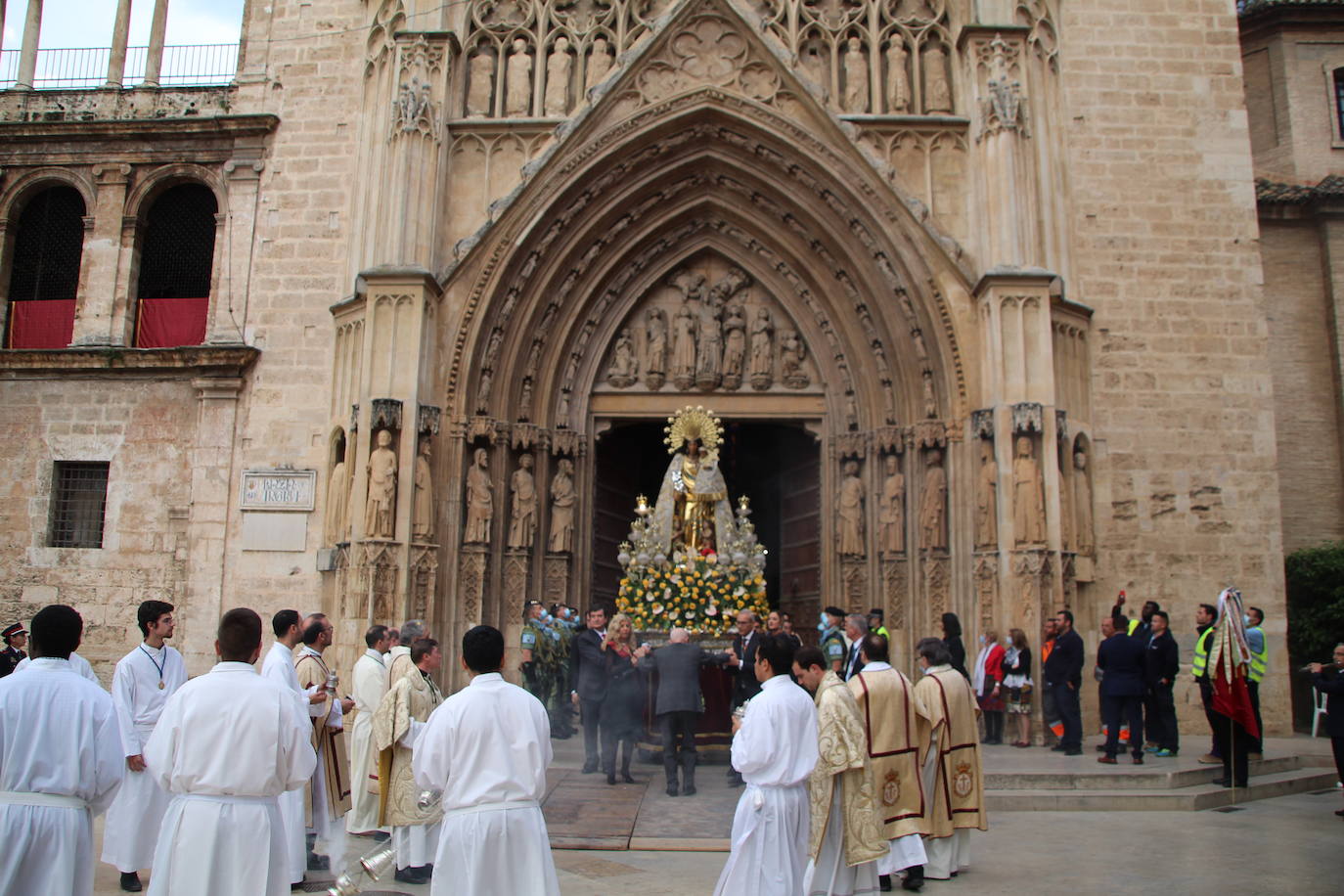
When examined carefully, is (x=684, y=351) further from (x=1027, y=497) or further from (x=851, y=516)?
(x=1027, y=497)

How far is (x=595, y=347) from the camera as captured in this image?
1742cm

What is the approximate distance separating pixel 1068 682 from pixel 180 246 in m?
14.9

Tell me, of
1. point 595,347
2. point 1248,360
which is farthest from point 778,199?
point 1248,360

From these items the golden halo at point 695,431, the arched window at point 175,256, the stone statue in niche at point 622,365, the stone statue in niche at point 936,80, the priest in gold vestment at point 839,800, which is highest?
the stone statue in niche at point 936,80

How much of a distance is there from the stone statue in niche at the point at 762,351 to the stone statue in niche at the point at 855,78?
3327 millimetres

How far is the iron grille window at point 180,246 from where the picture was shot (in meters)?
18.1

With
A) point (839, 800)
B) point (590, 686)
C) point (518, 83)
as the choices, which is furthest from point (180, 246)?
point (839, 800)

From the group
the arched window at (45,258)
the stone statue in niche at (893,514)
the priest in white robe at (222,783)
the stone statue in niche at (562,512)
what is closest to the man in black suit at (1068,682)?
the stone statue in niche at (893,514)

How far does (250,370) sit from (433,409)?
3.62 metres

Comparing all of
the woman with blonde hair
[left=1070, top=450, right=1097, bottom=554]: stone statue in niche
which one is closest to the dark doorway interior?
[left=1070, top=450, right=1097, bottom=554]: stone statue in niche

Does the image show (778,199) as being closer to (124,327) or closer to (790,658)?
(124,327)

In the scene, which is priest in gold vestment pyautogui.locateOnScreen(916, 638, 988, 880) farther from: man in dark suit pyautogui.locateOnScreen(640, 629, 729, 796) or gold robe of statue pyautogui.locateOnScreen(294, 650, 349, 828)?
gold robe of statue pyautogui.locateOnScreen(294, 650, 349, 828)

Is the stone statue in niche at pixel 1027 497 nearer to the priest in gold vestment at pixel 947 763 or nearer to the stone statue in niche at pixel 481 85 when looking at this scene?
the priest in gold vestment at pixel 947 763

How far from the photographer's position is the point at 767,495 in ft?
68.2
